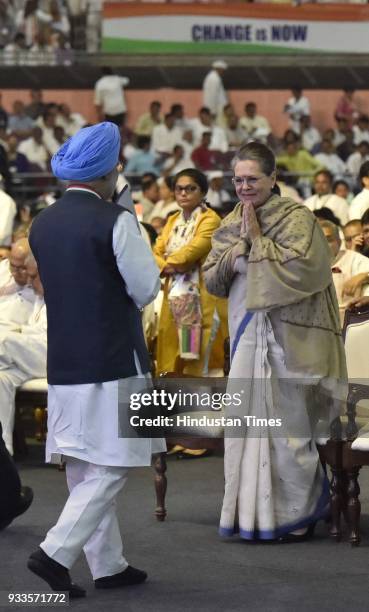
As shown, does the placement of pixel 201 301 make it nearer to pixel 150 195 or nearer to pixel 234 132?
pixel 150 195

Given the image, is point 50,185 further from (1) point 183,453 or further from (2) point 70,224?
(2) point 70,224

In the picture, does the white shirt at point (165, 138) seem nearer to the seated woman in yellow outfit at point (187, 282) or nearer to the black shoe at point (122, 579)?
the seated woman in yellow outfit at point (187, 282)

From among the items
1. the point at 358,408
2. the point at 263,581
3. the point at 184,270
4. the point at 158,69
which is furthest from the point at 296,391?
the point at 158,69

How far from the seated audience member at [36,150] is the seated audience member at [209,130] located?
1.88 meters

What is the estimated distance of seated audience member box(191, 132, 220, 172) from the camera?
55.6 ft

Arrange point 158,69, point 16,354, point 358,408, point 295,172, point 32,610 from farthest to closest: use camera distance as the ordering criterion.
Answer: point 158,69 < point 295,172 < point 16,354 < point 358,408 < point 32,610

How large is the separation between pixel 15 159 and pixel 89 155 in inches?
485

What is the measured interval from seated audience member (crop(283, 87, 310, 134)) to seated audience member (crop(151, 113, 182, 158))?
5.20 ft

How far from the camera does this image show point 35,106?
18562mm

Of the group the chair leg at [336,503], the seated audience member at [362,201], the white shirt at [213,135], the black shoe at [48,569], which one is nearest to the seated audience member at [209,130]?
the white shirt at [213,135]

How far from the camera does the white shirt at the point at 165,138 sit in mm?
17875

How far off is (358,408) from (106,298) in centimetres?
189

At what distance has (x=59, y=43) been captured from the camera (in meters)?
20.6

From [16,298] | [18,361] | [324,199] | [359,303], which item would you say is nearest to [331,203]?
[324,199]
